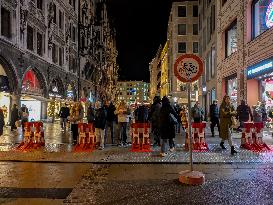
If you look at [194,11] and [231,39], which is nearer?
[231,39]

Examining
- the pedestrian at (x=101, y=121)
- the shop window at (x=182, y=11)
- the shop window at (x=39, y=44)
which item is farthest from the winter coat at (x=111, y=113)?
the shop window at (x=182, y=11)

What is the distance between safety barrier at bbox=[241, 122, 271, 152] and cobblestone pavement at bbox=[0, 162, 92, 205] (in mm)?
6025

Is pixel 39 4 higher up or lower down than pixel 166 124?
higher up

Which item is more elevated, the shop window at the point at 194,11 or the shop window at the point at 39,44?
the shop window at the point at 194,11

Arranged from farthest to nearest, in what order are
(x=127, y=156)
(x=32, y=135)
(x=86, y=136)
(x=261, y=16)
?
(x=261, y=16) < (x=32, y=135) < (x=86, y=136) < (x=127, y=156)

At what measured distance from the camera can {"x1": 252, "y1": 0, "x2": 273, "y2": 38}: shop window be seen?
21.4 m

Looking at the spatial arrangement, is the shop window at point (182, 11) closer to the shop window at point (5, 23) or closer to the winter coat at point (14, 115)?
the shop window at point (5, 23)

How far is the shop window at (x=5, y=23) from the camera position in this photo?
25.9m

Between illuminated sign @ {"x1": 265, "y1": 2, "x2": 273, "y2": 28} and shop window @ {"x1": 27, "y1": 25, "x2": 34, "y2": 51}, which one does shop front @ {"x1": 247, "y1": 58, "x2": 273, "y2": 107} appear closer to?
illuminated sign @ {"x1": 265, "y1": 2, "x2": 273, "y2": 28}

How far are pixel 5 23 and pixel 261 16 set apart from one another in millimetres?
15475

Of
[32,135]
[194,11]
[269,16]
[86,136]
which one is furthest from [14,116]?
[194,11]

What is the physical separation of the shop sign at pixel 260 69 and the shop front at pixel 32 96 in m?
15.3

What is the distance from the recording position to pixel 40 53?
33906mm

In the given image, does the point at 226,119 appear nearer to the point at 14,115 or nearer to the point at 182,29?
the point at 14,115
